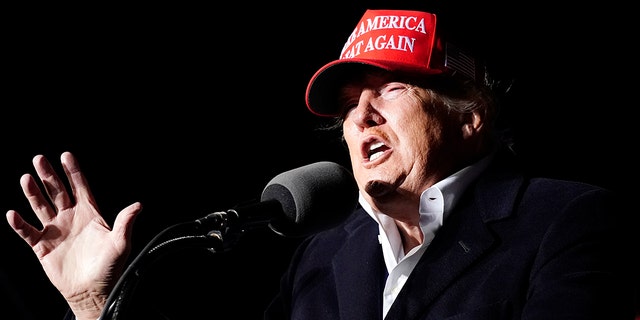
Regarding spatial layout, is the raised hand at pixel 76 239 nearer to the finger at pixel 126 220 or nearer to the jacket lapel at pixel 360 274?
the finger at pixel 126 220

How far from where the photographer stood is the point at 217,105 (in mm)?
3395

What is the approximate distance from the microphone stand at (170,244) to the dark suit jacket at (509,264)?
69 centimetres

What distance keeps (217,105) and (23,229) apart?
5.02 feet

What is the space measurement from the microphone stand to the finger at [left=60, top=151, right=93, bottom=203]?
0.75 m

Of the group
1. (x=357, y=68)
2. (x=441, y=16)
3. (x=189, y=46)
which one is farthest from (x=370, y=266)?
(x=189, y=46)

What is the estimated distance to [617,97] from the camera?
9.44ft

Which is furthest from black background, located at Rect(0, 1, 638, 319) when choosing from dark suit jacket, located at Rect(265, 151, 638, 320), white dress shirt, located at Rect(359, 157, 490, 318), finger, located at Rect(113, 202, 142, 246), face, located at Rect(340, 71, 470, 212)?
finger, located at Rect(113, 202, 142, 246)

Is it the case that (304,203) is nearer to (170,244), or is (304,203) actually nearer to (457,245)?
(170,244)

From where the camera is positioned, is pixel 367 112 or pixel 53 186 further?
pixel 367 112

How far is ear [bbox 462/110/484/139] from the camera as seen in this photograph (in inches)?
86.1

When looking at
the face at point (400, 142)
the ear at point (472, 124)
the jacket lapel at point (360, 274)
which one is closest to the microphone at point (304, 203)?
the face at point (400, 142)

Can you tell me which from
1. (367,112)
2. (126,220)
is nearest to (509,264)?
(367,112)

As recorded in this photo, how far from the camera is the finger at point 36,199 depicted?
1985 millimetres

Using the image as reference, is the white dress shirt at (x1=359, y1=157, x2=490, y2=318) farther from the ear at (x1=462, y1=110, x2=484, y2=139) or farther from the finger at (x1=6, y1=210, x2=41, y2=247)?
the finger at (x1=6, y1=210, x2=41, y2=247)
